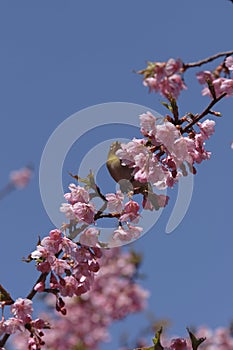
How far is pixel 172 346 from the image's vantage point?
3344mm

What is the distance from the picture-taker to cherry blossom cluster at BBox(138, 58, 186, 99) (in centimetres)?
597

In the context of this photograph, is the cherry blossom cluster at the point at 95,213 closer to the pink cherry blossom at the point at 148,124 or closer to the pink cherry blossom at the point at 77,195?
the pink cherry blossom at the point at 77,195

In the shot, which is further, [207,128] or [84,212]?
[207,128]

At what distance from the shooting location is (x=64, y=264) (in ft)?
10.9

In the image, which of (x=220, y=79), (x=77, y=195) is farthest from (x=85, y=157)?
(x=220, y=79)

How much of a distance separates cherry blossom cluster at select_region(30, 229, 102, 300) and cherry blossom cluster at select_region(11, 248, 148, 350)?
9.99 meters

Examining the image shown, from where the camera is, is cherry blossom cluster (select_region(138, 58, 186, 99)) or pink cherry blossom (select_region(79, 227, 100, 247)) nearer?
pink cherry blossom (select_region(79, 227, 100, 247))

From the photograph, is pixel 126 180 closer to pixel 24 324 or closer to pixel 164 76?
pixel 24 324

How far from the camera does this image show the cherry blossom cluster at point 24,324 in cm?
334

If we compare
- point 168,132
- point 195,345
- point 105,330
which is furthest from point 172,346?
point 105,330

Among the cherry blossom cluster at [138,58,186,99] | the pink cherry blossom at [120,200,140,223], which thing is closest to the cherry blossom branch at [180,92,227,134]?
the pink cherry blossom at [120,200,140,223]

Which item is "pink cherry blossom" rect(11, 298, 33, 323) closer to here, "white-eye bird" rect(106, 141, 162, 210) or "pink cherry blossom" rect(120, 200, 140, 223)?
"pink cherry blossom" rect(120, 200, 140, 223)

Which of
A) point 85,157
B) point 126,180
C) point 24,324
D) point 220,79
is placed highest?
point 220,79

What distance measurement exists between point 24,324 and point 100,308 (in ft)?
34.1
